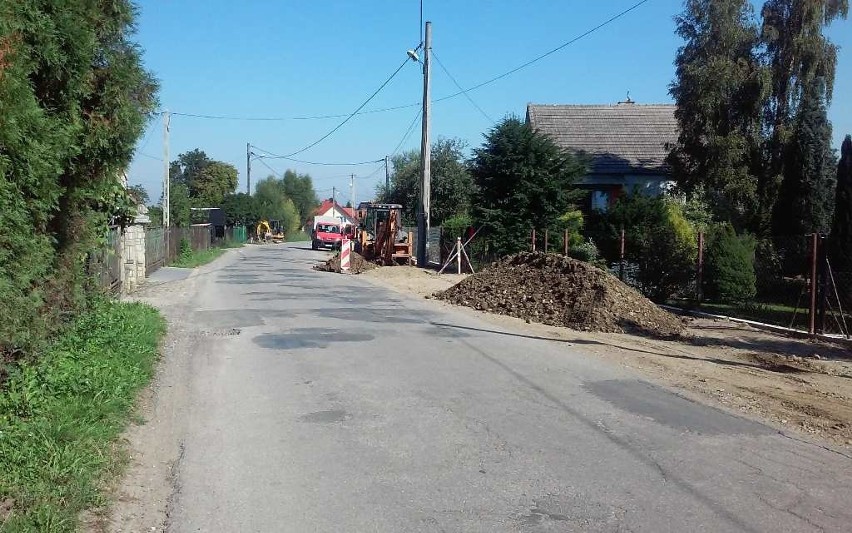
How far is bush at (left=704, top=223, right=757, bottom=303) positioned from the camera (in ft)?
57.2

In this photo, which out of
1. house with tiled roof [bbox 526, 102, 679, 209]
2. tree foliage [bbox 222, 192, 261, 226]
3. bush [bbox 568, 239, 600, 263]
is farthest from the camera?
tree foliage [bbox 222, 192, 261, 226]

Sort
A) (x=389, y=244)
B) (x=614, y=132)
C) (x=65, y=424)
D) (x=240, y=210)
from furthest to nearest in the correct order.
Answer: (x=240, y=210), (x=614, y=132), (x=389, y=244), (x=65, y=424)

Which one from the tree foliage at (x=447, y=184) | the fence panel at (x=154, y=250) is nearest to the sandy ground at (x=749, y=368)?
the fence panel at (x=154, y=250)

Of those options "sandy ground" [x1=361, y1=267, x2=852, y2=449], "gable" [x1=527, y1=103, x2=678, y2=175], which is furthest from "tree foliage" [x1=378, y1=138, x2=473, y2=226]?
"sandy ground" [x1=361, y1=267, x2=852, y2=449]

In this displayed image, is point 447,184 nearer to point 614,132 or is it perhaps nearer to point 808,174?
point 614,132

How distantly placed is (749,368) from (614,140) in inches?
1169

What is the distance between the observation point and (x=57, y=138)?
6953 millimetres

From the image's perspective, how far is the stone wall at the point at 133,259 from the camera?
68.5 feet

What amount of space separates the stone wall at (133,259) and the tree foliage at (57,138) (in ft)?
35.3

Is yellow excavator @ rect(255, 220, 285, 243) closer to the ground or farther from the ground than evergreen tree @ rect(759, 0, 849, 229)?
closer to the ground

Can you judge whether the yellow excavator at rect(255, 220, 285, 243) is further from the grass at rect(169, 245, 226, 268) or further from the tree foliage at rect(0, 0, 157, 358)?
the tree foliage at rect(0, 0, 157, 358)

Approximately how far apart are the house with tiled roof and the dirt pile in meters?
16.5

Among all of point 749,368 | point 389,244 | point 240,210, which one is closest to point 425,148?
point 389,244

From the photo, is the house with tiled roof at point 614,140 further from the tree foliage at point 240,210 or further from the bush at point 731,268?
the tree foliage at point 240,210
